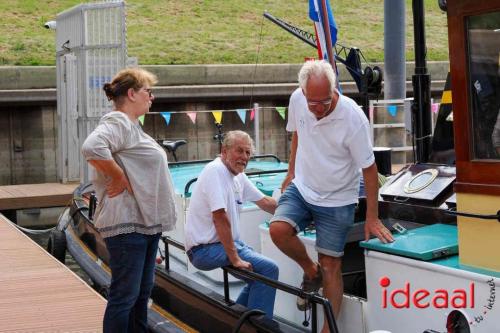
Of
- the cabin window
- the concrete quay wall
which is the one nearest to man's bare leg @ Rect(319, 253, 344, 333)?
the cabin window

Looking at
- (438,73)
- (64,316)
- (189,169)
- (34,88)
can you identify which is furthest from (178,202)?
(438,73)

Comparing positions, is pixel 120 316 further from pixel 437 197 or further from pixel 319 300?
pixel 437 197

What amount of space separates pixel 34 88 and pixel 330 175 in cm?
1229

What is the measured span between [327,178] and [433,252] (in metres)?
0.75

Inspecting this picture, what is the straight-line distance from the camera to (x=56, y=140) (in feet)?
49.4

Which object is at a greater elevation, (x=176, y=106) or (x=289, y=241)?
(x=176, y=106)

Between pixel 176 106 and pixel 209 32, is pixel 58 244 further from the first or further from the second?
pixel 209 32

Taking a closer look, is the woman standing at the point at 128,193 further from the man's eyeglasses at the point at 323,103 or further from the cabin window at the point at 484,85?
the cabin window at the point at 484,85

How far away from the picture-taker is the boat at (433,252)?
323 centimetres

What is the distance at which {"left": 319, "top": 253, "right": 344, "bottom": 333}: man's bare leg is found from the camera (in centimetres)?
395

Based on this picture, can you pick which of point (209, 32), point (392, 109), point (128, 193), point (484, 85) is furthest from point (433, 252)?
point (209, 32)

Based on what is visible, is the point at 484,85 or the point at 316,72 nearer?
the point at 484,85

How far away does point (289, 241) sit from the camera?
4098 millimetres

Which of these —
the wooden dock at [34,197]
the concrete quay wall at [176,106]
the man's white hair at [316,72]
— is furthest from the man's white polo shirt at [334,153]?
the concrete quay wall at [176,106]
